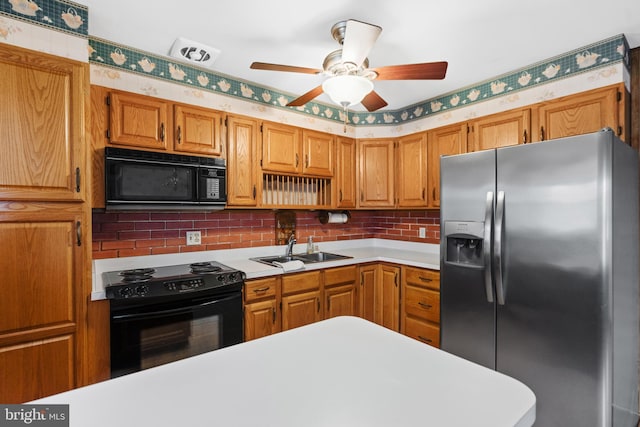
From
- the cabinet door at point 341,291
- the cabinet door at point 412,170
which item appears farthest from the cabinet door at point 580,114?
the cabinet door at point 341,291

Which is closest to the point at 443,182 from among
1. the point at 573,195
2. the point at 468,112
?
the point at 573,195

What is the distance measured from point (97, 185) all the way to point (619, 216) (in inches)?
117

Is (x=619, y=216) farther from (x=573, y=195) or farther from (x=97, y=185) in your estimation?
(x=97, y=185)

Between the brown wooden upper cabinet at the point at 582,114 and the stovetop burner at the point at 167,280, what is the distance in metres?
2.44

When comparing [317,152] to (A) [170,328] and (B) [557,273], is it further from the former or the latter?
(B) [557,273]

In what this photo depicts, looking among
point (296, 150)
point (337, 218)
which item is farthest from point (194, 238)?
point (337, 218)

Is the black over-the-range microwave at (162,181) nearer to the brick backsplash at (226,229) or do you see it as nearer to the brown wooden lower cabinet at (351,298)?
the brick backsplash at (226,229)

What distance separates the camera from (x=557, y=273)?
1672 millimetres

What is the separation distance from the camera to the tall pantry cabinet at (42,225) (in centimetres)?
153

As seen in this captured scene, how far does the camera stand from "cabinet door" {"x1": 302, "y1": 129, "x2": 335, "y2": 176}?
3053mm

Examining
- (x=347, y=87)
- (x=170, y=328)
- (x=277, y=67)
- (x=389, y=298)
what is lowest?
(x=389, y=298)

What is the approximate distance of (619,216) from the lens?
65.1 inches

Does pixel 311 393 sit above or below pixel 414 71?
below

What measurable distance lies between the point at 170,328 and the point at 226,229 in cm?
105
